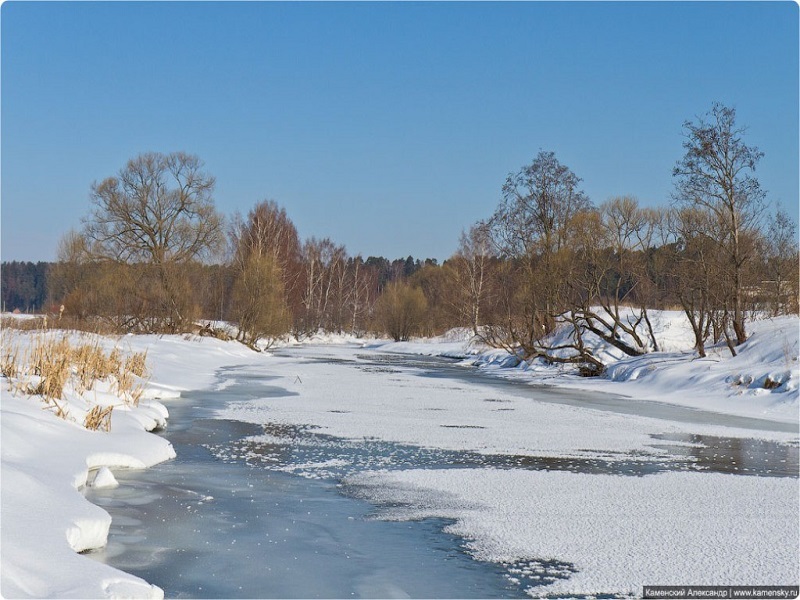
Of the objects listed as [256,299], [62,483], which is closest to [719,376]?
[62,483]

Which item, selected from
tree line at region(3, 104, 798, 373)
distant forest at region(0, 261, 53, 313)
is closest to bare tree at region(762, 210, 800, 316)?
tree line at region(3, 104, 798, 373)

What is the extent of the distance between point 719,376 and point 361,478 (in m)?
13.1

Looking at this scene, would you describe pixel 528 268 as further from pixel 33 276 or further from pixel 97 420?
pixel 33 276

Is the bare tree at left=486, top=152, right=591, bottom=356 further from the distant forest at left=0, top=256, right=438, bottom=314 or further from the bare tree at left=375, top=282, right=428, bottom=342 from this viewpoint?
the distant forest at left=0, top=256, right=438, bottom=314

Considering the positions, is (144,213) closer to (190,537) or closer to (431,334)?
(431,334)

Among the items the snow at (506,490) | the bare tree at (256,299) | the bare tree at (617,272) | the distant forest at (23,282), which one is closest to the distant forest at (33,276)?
the distant forest at (23,282)

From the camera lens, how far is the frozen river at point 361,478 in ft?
14.6

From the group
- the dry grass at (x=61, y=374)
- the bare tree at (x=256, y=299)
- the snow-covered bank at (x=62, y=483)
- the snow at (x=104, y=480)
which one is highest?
the bare tree at (x=256, y=299)

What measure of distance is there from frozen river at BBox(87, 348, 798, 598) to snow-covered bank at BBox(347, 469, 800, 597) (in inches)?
2.2

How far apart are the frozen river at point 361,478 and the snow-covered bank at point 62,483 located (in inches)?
10.3

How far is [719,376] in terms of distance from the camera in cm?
1758

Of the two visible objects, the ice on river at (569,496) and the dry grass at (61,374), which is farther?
the dry grass at (61,374)

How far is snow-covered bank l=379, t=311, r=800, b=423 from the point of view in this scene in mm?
15023

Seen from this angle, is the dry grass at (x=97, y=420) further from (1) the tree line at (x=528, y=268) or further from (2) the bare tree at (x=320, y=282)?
(2) the bare tree at (x=320, y=282)
